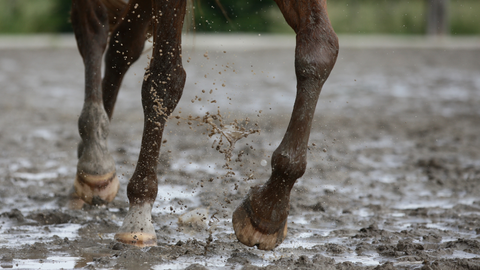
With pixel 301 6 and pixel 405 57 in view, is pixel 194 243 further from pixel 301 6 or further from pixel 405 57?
pixel 405 57

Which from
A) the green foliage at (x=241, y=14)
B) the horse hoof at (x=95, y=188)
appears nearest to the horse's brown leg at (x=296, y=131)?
the horse hoof at (x=95, y=188)

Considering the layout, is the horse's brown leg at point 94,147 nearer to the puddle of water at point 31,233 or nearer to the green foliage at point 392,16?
the puddle of water at point 31,233

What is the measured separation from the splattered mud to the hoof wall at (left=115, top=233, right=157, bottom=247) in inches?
2.2

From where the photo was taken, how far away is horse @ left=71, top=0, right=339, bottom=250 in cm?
245

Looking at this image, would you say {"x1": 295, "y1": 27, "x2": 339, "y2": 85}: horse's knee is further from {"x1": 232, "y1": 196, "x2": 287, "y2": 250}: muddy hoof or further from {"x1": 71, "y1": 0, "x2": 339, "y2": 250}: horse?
{"x1": 232, "y1": 196, "x2": 287, "y2": 250}: muddy hoof

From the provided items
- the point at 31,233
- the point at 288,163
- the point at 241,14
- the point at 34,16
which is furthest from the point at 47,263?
the point at 34,16

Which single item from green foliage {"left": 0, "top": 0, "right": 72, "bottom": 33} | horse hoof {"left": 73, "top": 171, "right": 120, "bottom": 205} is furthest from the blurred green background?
horse hoof {"left": 73, "top": 171, "right": 120, "bottom": 205}

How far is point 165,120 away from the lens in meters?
2.80

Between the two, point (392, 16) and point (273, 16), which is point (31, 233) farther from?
point (392, 16)

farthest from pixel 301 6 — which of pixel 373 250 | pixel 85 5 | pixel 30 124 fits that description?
pixel 30 124

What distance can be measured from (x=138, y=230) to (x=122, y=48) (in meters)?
1.43

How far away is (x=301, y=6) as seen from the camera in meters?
2.47

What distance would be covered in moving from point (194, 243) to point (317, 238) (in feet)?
2.08

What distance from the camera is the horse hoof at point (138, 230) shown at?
8.97 feet
